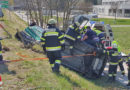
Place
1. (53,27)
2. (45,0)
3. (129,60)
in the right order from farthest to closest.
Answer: (45,0)
(129,60)
(53,27)

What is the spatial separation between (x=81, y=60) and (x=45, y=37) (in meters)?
1.80

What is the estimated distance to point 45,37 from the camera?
5664 millimetres

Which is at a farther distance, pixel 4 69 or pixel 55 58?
pixel 55 58

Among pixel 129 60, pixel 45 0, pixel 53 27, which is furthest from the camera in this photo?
pixel 45 0

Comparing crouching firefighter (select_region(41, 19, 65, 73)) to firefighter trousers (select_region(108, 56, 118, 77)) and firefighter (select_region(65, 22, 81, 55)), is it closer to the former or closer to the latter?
firefighter (select_region(65, 22, 81, 55))

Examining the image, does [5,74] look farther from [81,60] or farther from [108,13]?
[108,13]

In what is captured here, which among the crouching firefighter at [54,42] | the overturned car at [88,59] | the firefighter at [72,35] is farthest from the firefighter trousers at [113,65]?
the crouching firefighter at [54,42]

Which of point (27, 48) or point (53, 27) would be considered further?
point (27, 48)

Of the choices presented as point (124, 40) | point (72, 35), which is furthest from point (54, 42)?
point (124, 40)

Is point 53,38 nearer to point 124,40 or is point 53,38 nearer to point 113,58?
point 113,58

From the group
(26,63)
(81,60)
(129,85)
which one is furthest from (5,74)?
(129,85)

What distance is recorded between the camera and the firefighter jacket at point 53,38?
215 inches

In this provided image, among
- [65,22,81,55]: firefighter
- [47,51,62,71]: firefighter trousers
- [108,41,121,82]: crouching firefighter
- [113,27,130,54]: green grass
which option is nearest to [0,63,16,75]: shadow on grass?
[47,51,62,71]: firefighter trousers

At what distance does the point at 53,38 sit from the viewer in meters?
5.53
